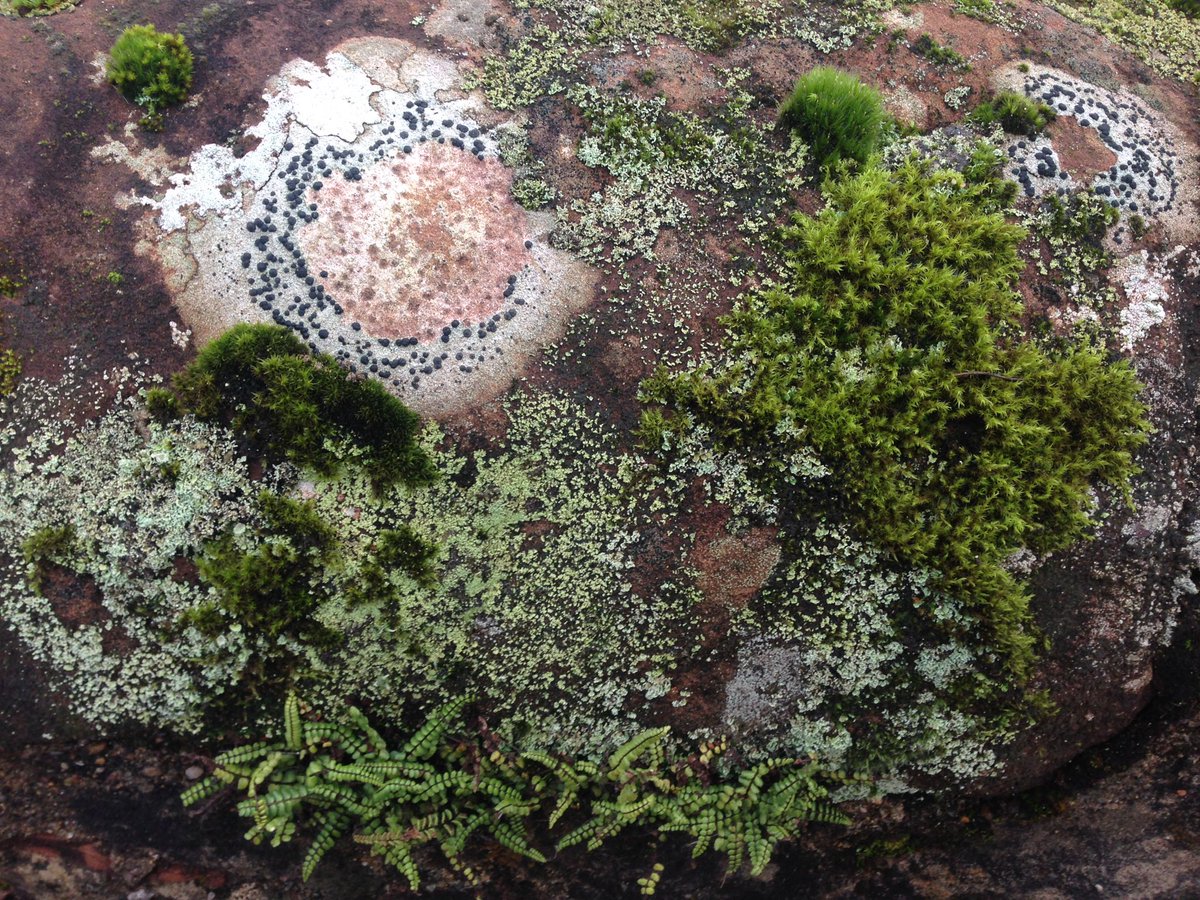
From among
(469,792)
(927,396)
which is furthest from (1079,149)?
(469,792)

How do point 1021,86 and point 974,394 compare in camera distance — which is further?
point 1021,86

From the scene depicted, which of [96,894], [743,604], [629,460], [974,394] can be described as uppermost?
[974,394]

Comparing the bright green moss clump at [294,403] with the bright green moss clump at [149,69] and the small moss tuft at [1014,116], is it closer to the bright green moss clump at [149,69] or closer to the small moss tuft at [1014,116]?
the bright green moss clump at [149,69]

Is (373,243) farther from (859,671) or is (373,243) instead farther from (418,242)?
(859,671)

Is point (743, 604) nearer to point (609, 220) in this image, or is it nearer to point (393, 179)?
point (609, 220)

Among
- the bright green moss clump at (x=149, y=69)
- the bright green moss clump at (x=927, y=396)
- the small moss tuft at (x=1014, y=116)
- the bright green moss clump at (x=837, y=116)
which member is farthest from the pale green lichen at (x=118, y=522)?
the small moss tuft at (x=1014, y=116)

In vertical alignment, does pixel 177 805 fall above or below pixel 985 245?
below

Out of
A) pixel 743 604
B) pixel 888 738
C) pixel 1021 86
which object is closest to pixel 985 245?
pixel 1021 86
